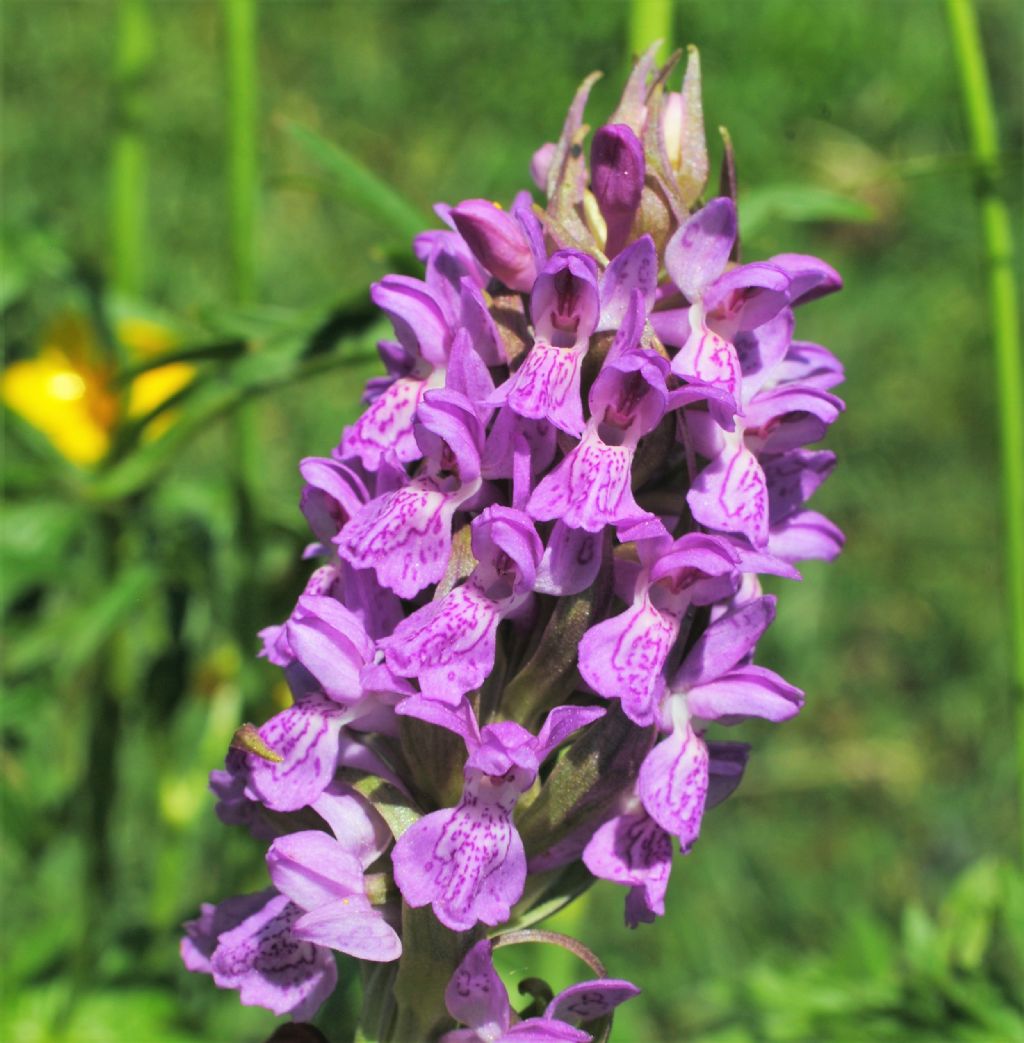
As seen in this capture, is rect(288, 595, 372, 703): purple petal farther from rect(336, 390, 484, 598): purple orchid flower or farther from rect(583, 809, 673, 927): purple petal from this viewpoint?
rect(583, 809, 673, 927): purple petal

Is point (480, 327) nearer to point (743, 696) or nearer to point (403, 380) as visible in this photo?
point (403, 380)

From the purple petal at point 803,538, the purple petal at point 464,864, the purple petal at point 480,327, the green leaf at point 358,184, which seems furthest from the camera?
the green leaf at point 358,184

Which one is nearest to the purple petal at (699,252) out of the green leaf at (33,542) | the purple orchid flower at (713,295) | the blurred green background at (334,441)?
the purple orchid flower at (713,295)

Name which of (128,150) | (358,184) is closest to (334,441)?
(128,150)

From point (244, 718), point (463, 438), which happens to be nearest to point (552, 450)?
point (463, 438)

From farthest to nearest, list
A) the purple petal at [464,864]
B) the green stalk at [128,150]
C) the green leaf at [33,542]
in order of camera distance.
Answer: the green stalk at [128,150]
the green leaf at [33,542]
the purple petal at [464,864]

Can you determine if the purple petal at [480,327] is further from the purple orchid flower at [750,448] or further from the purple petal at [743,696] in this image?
the purple petal at [743,696]

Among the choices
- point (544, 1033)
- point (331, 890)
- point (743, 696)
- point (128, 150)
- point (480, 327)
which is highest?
point (128, 150)
